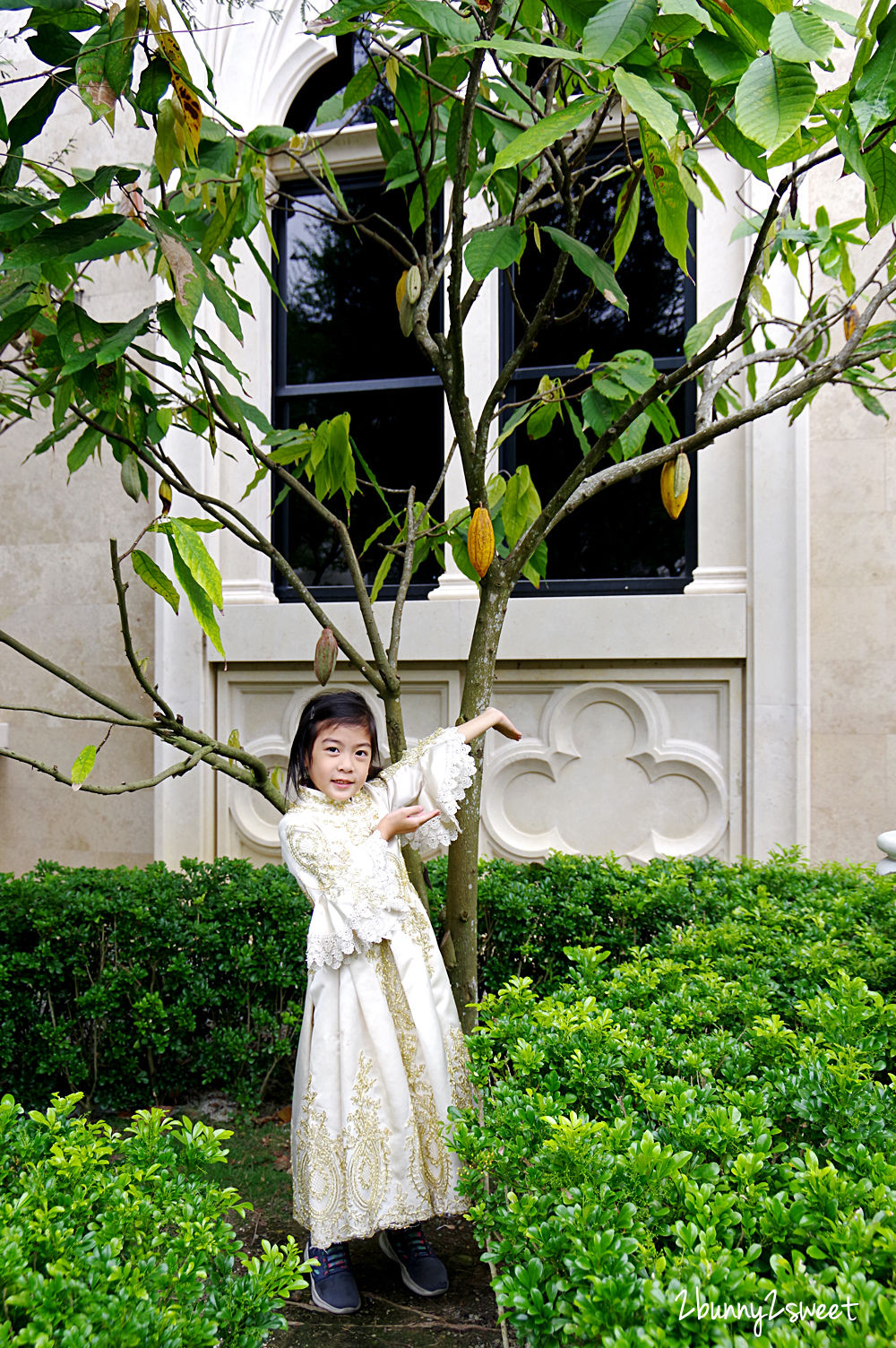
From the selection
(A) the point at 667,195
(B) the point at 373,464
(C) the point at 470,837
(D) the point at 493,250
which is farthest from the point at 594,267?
(B) the point at 373,464

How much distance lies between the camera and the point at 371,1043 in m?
2.37

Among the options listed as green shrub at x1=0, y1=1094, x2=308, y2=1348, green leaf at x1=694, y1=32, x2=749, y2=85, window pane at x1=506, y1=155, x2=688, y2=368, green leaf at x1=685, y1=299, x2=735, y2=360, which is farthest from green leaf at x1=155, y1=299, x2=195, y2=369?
window pane at x1=506, y1=155, x2=688, y2=368

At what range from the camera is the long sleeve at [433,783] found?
8.22 feet

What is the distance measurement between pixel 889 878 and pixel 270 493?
11.6 ft

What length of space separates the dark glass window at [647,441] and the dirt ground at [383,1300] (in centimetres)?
288

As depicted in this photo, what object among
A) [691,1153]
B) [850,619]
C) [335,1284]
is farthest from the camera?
[850,619]

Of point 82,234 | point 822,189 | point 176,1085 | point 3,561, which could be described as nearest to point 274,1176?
point 176,1085

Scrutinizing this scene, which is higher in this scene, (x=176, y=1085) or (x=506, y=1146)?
(x=506, y=1146)

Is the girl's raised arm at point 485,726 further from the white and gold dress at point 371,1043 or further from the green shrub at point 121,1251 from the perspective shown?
the green shrub at point 121,1251

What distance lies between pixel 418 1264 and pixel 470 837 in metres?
1.06

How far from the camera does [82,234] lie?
1.61 metres

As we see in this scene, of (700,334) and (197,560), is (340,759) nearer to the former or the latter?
(197,560)

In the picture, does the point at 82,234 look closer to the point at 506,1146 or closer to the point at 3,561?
the point at 506,1146

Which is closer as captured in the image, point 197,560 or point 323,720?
point 197,560
